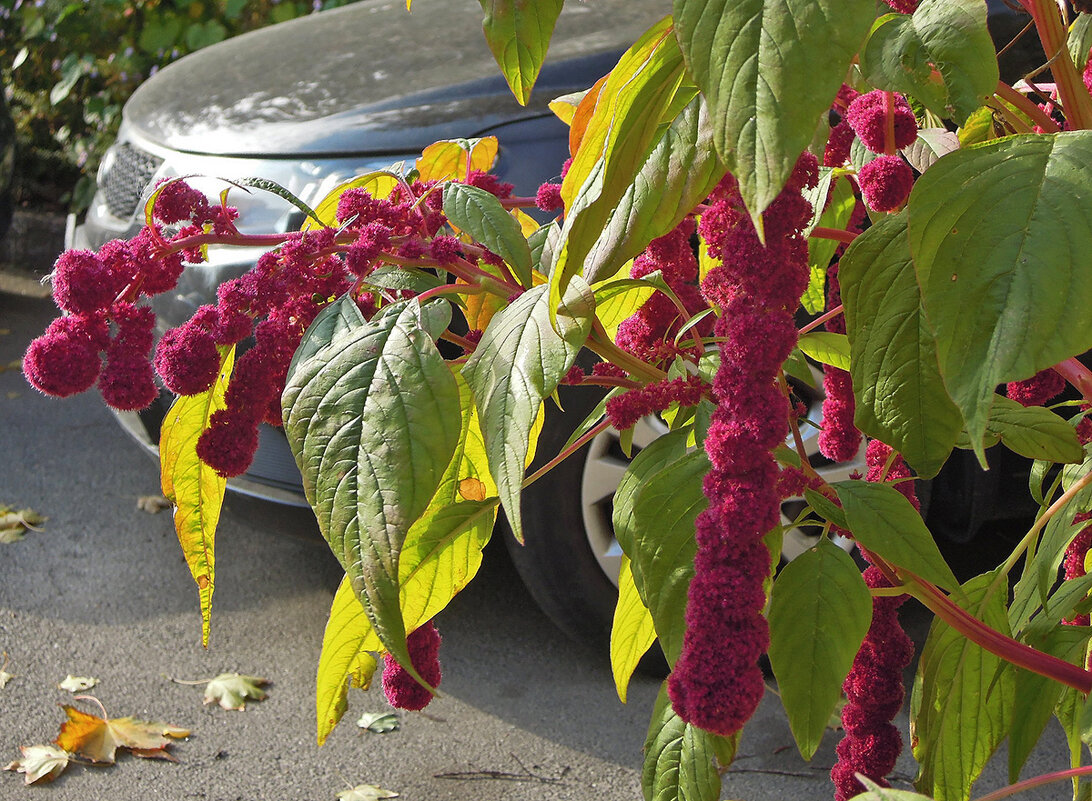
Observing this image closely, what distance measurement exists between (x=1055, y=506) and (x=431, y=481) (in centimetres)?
60

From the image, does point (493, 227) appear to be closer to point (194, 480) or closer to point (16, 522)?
point (194, 480)

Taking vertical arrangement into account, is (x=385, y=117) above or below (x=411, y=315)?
below

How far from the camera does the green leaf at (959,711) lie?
981 millimetres

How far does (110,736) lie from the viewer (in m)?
2.92

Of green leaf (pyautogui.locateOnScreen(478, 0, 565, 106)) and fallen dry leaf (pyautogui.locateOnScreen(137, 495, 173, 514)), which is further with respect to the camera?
fallen dry leaf (pyautogui.locateOnScreen(137, 495, 173, 514))

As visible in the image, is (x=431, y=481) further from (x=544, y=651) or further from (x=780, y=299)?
(x=544, y=651)

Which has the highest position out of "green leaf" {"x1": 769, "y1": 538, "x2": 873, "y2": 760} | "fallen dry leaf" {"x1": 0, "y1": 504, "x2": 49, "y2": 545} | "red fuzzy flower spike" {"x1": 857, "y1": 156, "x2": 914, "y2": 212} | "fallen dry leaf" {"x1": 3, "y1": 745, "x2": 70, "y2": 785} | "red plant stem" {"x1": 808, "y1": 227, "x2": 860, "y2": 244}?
"red fuzzy flower spike" {"x1": 857, "y1": 156, "x2": 914, "y2": 212}

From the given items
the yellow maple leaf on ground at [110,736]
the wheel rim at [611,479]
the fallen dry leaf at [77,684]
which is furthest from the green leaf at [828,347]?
the fallen dry leaf at [77,684]

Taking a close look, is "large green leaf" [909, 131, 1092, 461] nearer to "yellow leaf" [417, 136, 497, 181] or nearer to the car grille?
"yellow leaf" [417, 136, 497, 181]

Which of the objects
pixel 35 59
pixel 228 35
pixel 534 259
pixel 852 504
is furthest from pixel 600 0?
pixel 35 59

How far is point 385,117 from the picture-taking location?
3266 millimetres

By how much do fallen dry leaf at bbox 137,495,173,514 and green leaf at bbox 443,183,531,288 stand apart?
3600mm

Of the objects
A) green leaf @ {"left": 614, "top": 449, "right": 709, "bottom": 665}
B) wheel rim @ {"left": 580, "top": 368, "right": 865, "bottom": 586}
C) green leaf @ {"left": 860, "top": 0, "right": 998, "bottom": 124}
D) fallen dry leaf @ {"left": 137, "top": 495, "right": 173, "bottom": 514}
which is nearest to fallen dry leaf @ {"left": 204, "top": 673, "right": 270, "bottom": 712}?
wheel rim @ {"left": 580, "top": 368, "right": 865, "bottom": 586}

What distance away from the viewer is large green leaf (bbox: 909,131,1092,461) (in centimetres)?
57
